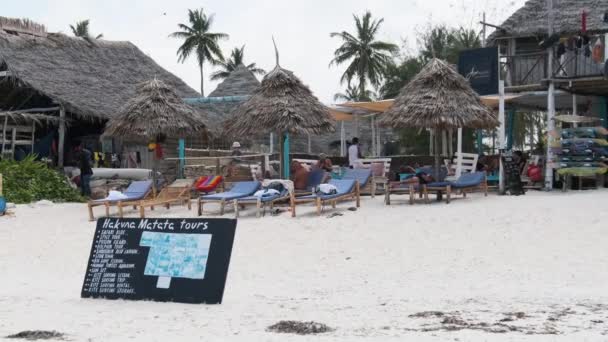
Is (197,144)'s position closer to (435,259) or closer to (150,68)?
(150,68)

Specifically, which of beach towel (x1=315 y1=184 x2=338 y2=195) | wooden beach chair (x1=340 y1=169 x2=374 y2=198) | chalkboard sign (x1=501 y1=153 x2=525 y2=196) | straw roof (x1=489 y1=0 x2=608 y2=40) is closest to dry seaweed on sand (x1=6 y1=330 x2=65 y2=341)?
beach towel (x1=315 y1=184 x2=338 y2=195)

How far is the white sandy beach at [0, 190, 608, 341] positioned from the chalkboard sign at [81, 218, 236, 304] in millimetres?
181

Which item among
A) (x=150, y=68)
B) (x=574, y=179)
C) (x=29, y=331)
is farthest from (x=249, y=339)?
(x=150, y=68)

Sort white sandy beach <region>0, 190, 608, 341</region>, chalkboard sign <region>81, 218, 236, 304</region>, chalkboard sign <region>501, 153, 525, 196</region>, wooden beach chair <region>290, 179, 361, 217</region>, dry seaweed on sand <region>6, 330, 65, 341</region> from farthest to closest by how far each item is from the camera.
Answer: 1. chalkboard sign <region>501, 153, 525, 196</region>
2. wooden beach chair <region>290, 179, 361, 217</region>
3. chalkboard sign <region>81, 218, 236, 304</region>
4. white sandy beach <region>0, 190, 608, 341</region>
5. dry seaweed on sand <region>6, 330, 65, 341</region>

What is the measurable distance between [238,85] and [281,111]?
47.1 feet

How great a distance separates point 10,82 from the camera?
2317 centimetres

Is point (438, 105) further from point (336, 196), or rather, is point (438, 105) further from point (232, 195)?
point (232, 195)

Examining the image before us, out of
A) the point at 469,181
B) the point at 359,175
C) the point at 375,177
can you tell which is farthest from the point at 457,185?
the point at 375,177

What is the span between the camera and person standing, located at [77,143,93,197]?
18.7m

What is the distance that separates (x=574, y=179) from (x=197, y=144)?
1119 centimetres

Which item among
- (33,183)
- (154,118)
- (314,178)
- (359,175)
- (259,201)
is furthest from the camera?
(33,183)

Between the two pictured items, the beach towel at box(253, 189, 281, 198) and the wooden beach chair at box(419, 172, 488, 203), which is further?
the wooden beach chair at box(419, 172, 488, 203)

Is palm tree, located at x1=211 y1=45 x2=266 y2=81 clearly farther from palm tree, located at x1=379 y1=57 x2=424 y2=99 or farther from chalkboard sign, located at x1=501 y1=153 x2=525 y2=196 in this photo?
chalkboard sign, located at x1=501 y1=153 x2=525 y2=196

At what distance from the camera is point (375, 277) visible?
9445 mm
